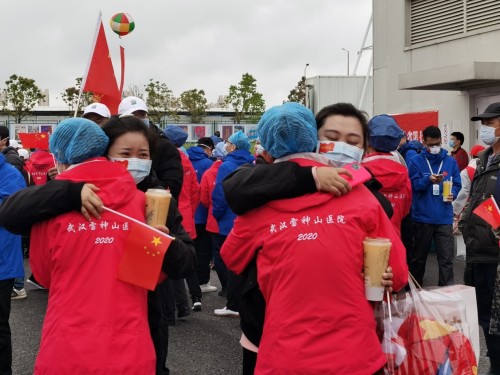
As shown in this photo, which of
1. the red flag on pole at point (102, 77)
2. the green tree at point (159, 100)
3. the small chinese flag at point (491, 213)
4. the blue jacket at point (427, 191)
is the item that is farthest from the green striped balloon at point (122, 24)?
the green tree at point (159, 100)

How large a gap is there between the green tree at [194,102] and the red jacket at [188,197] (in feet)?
129

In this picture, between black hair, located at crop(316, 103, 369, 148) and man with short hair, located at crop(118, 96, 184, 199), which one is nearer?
black hair, located at crop(316, 103, 369, 148)

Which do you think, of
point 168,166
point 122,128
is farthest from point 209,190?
point 122,128

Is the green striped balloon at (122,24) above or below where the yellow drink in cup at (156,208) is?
above

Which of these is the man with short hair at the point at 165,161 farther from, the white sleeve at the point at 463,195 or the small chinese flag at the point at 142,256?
the small chinese flag at the point at 142,256

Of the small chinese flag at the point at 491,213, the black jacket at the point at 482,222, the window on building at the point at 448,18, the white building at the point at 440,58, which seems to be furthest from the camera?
the window on building at the point at 448,18

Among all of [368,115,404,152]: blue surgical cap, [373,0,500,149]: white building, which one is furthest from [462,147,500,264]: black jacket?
[373,0,500,149]: white building

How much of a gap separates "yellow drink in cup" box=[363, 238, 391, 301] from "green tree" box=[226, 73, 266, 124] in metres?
43.6

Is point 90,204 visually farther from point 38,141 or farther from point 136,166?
point 38,141

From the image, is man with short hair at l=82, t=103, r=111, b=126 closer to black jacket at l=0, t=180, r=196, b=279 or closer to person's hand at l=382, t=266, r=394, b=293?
black jacket at l=0, t=180, r=196, b=279

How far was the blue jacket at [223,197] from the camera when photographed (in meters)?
7.51

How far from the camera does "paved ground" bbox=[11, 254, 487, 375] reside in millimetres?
5660

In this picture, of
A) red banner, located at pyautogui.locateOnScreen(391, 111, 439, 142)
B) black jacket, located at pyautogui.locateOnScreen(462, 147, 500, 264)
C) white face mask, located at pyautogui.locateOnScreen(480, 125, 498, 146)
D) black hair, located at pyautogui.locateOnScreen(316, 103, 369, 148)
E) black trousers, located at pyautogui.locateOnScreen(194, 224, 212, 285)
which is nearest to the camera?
black hair, located at pyautogui.locateOnScreen(316, 103, 369, 148)

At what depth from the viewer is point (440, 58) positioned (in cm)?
1472
